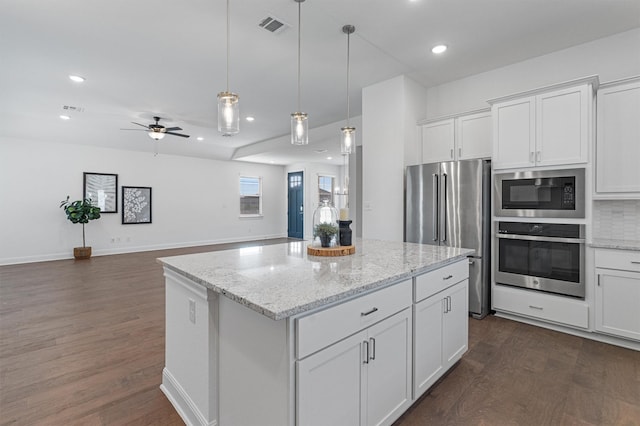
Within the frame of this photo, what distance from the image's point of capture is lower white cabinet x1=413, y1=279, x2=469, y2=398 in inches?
72.7

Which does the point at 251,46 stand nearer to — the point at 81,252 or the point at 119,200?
the point at 119,200

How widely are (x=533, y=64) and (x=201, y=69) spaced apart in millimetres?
3945

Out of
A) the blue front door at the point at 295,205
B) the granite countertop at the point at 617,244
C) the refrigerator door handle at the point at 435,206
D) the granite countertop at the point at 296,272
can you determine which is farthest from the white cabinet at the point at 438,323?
the blue front door at the point at 295,205

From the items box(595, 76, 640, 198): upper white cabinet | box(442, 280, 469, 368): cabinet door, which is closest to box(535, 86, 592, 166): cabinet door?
box(595, 76, 640, 198): upper white cabinet

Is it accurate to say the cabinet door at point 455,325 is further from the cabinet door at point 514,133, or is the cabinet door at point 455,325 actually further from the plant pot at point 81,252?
Result: the plant pot at point 81,252

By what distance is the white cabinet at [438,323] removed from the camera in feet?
6.04

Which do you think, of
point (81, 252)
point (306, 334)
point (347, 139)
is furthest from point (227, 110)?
point (81, 252)

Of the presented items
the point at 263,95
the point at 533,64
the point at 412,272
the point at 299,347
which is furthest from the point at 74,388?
the point at 533,64

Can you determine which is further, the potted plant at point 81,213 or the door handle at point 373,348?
the potted plant at point 81,213

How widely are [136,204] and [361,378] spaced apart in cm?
810

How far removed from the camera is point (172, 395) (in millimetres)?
1954

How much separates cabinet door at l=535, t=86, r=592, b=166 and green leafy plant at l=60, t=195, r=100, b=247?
815cm

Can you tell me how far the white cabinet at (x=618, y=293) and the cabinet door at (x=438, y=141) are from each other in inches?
73.1

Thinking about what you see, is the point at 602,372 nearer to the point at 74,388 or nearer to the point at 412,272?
the point at 412,272
